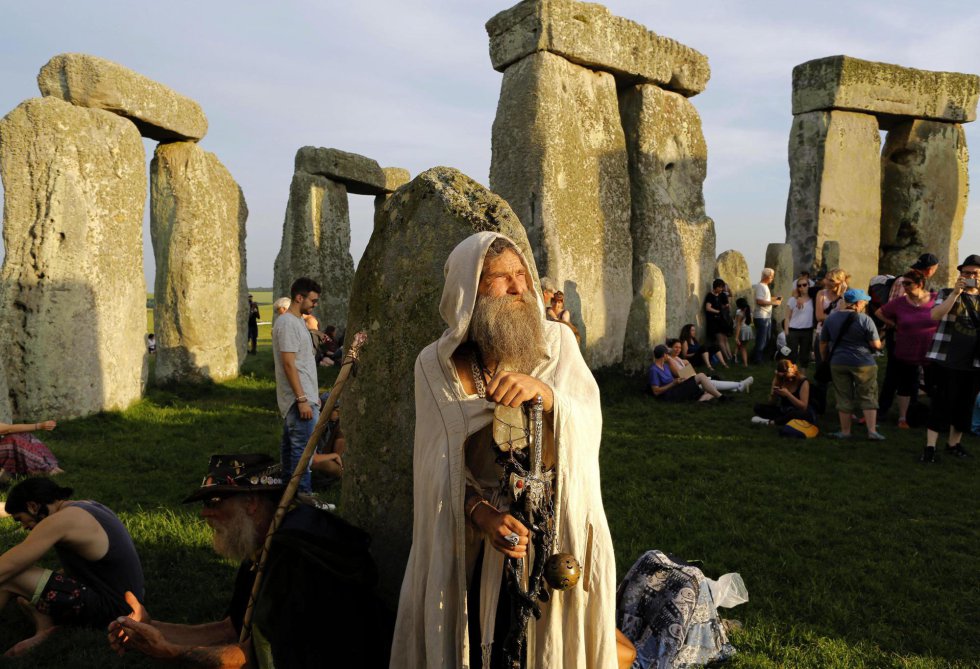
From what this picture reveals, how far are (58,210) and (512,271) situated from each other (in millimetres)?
7671

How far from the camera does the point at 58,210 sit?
27.2 ft

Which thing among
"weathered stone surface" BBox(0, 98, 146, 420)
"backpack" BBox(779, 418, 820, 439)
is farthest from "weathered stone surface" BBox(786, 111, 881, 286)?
"weathered stone surface" BBox(0, 98, 146, 420)

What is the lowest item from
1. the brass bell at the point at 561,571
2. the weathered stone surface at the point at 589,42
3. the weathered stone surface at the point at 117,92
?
the brass bell at the point at 561,571

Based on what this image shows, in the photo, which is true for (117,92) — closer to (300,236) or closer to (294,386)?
(300,236)

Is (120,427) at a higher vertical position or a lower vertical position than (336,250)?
lower

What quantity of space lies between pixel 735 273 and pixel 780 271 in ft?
4.75

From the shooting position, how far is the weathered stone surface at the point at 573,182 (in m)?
10.1

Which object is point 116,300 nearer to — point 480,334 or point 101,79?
point 101,79

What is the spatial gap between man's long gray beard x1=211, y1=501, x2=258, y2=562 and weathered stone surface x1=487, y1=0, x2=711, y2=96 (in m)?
8.68

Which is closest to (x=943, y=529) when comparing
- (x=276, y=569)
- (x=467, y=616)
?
(x=467, y=616)

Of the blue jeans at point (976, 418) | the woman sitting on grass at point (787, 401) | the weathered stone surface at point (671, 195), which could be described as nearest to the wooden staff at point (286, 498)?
the woman sitting on grass at point (787, 401)

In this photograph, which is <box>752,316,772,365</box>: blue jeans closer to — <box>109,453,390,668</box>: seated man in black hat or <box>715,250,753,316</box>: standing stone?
<box>715,250,753,316</box>: standing stone

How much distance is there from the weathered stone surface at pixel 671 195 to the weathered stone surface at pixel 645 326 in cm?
143

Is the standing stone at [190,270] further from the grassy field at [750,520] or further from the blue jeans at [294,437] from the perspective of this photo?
the blue jeans at [294,437]
